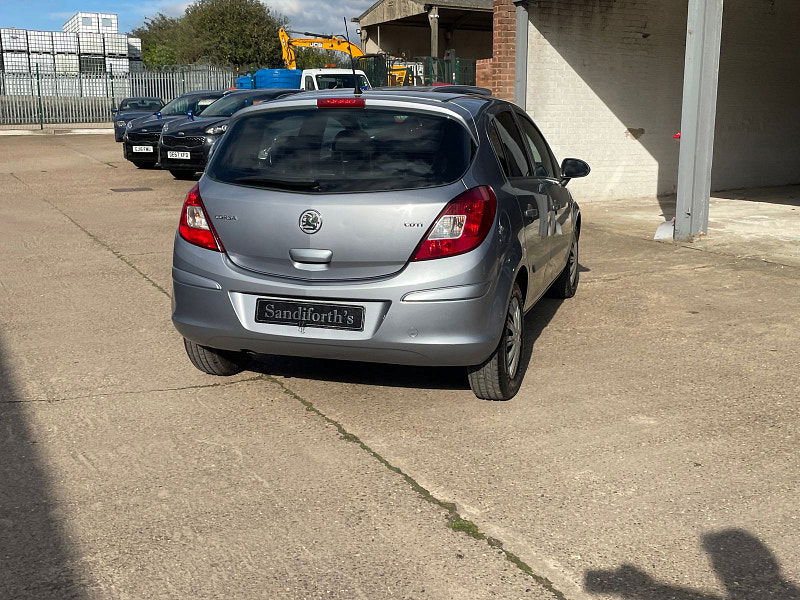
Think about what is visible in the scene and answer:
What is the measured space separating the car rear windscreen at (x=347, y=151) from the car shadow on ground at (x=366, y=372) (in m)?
1.30

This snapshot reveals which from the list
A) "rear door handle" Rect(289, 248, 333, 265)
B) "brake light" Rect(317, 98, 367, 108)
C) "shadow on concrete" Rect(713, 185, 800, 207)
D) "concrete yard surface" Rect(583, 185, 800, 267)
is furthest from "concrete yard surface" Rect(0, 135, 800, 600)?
"shadow on concrete" Rect(713, 185, 800, 207)

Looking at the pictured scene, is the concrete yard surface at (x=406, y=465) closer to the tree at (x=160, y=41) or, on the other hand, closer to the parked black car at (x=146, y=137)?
the parked black car at (x=146, y=137)

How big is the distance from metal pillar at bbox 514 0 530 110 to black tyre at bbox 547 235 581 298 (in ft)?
21.9

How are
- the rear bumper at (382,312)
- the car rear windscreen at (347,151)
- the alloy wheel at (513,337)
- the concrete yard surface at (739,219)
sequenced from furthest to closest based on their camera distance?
1. the concrete yard surface at (739,219)
2. the alloy wheel at (513,337)
3. the car rear windscreen at (347,151)
4. the rear bumper at (382,312)

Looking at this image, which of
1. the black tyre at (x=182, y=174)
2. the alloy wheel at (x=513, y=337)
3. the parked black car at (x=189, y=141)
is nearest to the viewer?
the alloy wheel at (x=513, y=337)

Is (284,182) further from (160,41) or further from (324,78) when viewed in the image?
(160,41)

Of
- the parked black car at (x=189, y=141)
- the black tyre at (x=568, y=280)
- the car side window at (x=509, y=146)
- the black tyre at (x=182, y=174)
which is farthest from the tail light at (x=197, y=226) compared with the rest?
the black tyre at (x=182, y=174)

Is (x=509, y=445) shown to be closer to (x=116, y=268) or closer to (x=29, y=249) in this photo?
(x=116, y=268)

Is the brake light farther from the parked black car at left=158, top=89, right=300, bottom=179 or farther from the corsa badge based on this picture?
the parked black car at left=158, top=89, right=300, bottom=179

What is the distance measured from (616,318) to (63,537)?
479cm

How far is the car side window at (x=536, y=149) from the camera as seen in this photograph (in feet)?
22.2

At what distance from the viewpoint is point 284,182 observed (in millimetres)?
5219

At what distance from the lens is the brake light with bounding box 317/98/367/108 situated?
17.5 ft

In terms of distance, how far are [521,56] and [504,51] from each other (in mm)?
271
